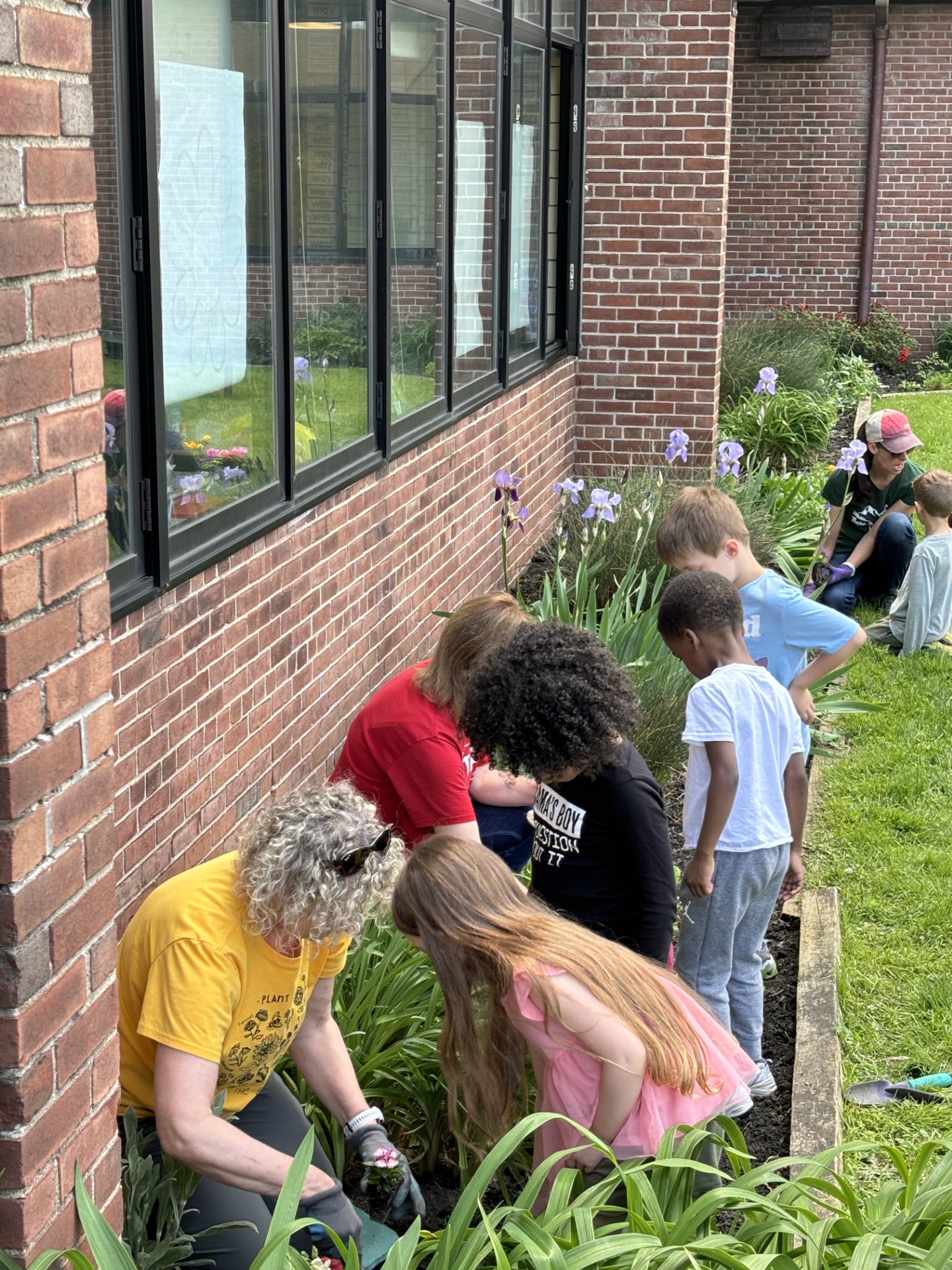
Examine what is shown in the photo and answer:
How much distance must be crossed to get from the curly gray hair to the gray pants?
4.01 feet

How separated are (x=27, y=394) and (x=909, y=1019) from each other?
137 inches

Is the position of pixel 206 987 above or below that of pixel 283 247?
below

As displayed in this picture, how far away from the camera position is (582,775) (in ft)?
10.9

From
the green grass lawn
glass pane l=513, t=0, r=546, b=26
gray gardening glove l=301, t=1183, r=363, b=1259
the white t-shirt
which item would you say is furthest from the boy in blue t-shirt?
glass pane l=513, t=0, r=546, b=26

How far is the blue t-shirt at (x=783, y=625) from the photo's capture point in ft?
15.1

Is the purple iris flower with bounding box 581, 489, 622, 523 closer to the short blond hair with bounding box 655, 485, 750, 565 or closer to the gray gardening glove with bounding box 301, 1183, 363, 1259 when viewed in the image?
the short blond hair with bounding box 655, 485, 750, 565

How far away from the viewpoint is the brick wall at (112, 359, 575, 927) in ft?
12.0

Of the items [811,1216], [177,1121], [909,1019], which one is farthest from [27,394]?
[909,1019]

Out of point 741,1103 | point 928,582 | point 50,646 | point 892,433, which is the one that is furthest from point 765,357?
point 50,646

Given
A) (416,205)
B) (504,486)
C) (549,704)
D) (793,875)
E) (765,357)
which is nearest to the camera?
(549,704)

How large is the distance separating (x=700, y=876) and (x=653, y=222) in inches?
266

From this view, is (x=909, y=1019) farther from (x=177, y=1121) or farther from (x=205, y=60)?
(x=205, y=60)

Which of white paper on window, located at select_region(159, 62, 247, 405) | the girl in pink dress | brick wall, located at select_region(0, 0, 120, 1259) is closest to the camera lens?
brick wall, located at select_region(0, 0, 120, 1259)

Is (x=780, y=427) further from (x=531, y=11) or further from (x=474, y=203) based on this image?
(x=474, y=203)
